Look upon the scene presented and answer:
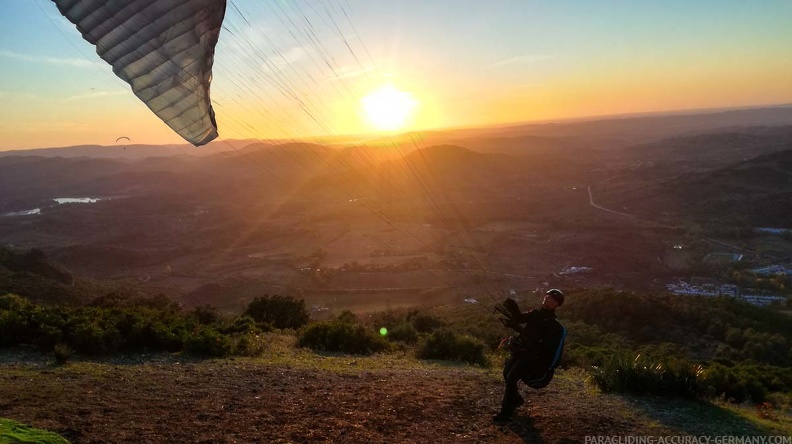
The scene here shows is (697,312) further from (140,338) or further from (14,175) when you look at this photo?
(14,175)

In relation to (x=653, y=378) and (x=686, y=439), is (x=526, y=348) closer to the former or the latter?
(x=686, y=439)

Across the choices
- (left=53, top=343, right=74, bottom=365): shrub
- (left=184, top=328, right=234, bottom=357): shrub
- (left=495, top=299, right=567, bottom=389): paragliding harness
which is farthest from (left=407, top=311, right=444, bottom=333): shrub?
(left=495, top=299, right=567, bottom=389): paragliding harness

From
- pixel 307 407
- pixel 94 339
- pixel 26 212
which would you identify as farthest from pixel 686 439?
pixel 26 212

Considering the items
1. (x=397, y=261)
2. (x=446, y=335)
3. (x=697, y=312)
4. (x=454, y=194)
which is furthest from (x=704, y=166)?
(x=446, y=335)

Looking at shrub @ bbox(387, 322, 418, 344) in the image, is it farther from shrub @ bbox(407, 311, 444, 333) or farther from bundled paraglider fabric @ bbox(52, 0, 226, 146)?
bundled paraglider fabric @ bbox(52, 0, 226, 146)

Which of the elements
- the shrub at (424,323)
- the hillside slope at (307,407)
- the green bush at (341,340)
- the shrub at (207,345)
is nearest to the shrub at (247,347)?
the shrub at (207,345)

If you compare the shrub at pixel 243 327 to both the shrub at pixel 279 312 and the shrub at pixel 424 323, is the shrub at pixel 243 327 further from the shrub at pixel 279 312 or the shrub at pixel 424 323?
the shrub at pixel 424 323
